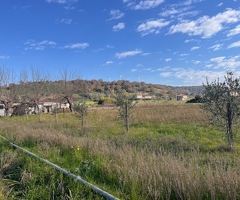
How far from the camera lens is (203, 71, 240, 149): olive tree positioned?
12.5 meters

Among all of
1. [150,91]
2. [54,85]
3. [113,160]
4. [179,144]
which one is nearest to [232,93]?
[179,144]

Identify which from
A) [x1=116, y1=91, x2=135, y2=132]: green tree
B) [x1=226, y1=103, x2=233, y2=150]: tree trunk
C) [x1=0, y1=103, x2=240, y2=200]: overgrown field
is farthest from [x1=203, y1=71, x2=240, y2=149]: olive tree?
[x1=116, y1=91, x2=135, y2=132]: green tree

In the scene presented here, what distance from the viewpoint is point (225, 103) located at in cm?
1279

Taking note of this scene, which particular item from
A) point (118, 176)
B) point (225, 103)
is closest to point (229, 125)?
point (225, 103)

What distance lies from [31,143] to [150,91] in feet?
502

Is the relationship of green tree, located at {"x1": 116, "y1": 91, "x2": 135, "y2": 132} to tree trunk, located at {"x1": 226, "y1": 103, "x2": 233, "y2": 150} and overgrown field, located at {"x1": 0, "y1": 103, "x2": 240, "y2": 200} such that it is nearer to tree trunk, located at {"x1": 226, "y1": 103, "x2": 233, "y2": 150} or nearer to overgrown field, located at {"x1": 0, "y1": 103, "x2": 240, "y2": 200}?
tree trunk, located at {"x1": 226, "y1": 103, "x2": 233, "y2": 150}

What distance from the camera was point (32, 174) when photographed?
7.84 meters

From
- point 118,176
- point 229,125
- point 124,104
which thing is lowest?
point 118,176

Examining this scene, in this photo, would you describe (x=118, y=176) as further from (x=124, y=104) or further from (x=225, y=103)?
(x=124, y=104)

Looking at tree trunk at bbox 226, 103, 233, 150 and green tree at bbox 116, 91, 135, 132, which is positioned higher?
green tree at bbox 116, 91, 135, 132

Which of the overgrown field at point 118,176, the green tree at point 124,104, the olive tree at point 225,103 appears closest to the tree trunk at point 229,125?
the olive tree at point 225,103

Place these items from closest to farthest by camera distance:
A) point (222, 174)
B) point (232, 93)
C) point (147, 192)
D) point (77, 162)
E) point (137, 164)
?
point (222, 174), point (147, 192), point (137, 164), point (77, 162), point (232, 93)

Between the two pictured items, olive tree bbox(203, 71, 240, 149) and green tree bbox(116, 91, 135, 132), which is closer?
olive tree bbox(203, 71, 240, 149)

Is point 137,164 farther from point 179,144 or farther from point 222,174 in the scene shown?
point 179,144
